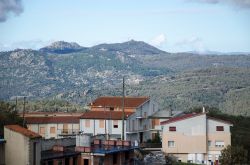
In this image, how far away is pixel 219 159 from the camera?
178 ft

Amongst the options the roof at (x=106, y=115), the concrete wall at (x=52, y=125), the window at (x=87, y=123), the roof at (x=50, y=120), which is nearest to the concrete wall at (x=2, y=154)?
the roof at (x=106, y=115)

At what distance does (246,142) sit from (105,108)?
16597 millimetres

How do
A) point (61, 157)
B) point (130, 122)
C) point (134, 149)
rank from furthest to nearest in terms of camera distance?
point (130, 122) < point (134, 149) < point (61, 157)

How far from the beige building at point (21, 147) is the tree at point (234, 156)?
2053 cm

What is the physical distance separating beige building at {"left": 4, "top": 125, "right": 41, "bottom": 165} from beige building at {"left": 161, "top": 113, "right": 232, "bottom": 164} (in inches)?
905

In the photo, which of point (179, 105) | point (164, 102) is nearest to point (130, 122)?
point (179, 105)

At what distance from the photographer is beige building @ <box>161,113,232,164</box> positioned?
57688 mm

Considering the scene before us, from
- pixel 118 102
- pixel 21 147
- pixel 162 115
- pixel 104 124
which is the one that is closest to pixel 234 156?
pixel 104 124

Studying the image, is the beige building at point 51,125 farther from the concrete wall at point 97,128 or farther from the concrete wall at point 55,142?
the concrete wall at point 55,142

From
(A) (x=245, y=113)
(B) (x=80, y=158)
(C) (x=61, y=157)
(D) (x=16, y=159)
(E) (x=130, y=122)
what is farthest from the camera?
(A) (x=245, y=113)

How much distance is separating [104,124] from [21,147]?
2863 centimetres

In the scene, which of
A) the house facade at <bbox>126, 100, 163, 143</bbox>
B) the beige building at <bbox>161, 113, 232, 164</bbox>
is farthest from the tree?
the house facade at <bbox>126, 100, 163, 143</bbox>

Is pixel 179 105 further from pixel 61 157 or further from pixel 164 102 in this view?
pixel 61 157

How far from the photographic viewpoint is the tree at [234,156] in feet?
170
